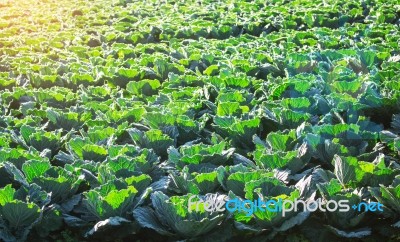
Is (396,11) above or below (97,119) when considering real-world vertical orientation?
below

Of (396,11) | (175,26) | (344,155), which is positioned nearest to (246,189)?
(344,155)

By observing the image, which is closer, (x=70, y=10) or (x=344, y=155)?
(x=344, y=155)

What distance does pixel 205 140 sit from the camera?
471 cm

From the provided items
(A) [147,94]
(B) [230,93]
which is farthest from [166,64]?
(B) [230,93]

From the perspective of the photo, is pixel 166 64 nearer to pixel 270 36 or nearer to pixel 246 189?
pixel 270 36

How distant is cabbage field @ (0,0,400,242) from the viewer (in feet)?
11.7

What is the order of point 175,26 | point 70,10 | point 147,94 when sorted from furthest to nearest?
1. point 70,10
2. point 175,26
3. point 147,94

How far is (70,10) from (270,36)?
520 centimetres

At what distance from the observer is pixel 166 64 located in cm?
647

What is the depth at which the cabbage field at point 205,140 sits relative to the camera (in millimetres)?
3561

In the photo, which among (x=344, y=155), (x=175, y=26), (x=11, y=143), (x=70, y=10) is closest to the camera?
(x=344, y=155)

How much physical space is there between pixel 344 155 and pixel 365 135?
342 mm

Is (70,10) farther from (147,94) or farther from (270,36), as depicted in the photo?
(147,94)

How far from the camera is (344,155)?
4039 mm
